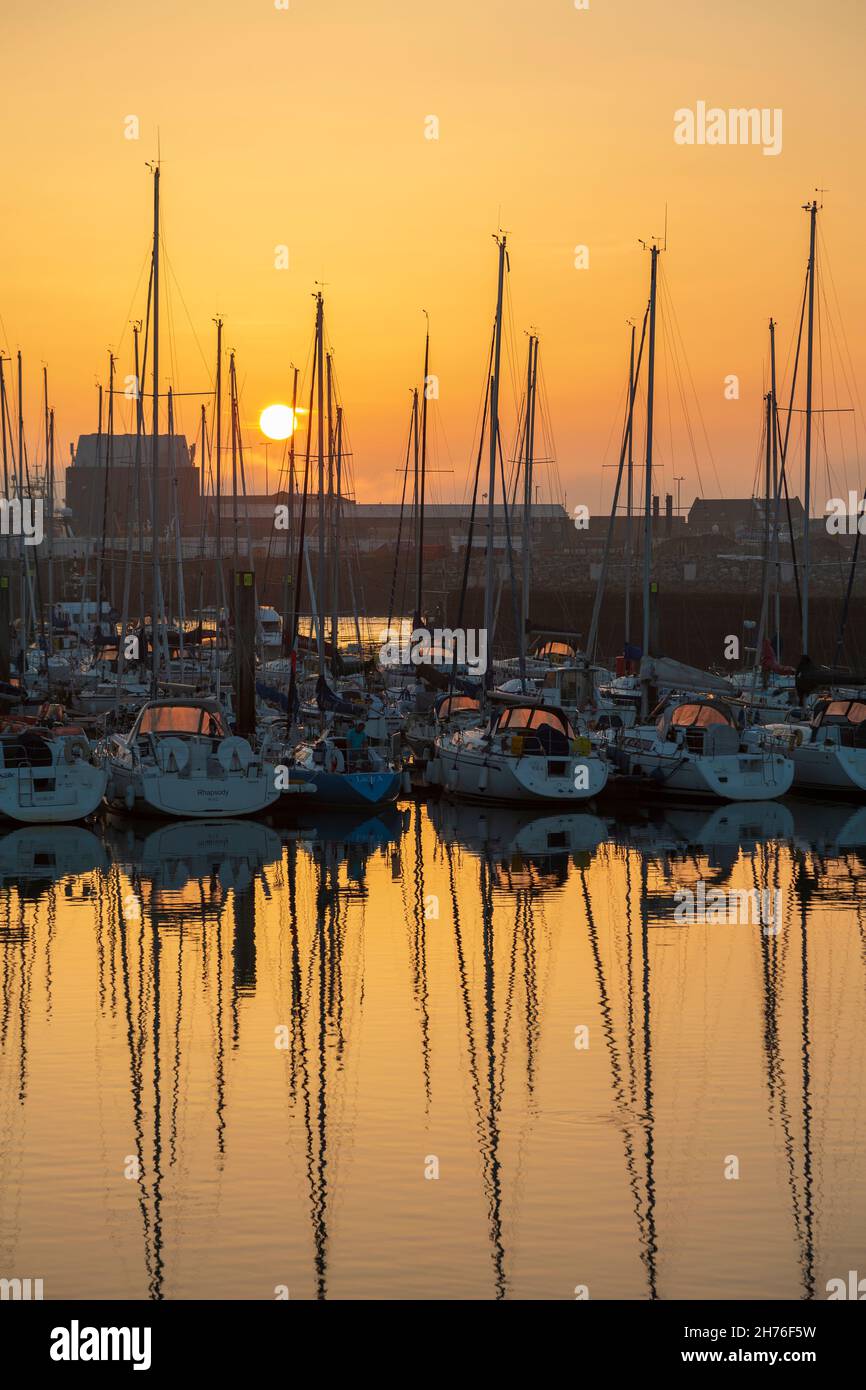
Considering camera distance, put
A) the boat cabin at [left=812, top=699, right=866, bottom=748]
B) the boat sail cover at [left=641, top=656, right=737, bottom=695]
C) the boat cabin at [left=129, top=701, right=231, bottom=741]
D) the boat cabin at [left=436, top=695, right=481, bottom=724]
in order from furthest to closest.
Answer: the boat sail cover at [left=641, top=656, right=737, bottom=695], the boat cabin at [left=436, top=695, right=481, bottom=724], the boat cabin at [left=812, top=699, right=866, bottom=748], the boat cabin at [left=129, top=701, right=231, bottom=741]

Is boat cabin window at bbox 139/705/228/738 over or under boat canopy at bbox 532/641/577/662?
over

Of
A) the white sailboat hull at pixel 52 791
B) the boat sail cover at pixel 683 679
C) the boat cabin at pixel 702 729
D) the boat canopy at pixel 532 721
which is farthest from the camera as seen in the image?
the boat sail cover at pixel 683 679

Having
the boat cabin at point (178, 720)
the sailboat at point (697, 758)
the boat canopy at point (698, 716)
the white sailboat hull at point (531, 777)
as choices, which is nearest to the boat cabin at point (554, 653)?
the sailboat at point (697, 758)

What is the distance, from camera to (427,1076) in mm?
19234

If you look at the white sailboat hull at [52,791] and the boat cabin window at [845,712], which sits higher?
the boat cabin window at [845,712]

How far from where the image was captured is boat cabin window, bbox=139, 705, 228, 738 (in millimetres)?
37312

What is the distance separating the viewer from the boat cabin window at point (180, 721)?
37.3 metres

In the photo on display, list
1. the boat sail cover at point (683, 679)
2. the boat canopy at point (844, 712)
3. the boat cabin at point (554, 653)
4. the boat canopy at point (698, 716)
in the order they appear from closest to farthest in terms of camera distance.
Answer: the boat canopy at point (698, 716)
the boat canopy at point (844, 712)
the boat sail cover at point (683, 679)
the boat cabin at point (554, 653)

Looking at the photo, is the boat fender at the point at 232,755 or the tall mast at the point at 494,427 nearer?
the boat fender at the point at 232,755

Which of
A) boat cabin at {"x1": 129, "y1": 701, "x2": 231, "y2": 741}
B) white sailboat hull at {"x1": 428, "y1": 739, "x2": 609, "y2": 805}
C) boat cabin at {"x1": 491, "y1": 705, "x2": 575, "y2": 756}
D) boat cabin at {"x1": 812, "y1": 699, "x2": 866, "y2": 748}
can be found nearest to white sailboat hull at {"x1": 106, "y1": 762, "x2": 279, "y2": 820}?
boat cabin at {"x1": 129, "y1": 701, "x2": 231, "y2": 741}

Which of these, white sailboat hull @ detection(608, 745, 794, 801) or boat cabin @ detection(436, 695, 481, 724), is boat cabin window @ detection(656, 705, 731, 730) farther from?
boat cabin @ detection(436, 695, 481, 724)

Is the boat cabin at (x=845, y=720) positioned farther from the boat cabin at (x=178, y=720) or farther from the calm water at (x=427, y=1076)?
the boat cabin at (x=178, y=720)
